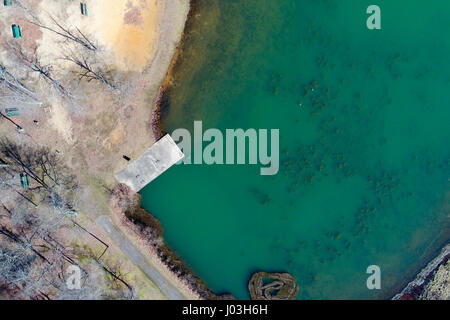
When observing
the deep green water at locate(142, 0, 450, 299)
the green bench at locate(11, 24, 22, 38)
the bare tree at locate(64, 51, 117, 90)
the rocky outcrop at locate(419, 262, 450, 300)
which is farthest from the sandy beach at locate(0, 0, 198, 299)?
the rocky outcrop at locate(419, 262, 450, 300)

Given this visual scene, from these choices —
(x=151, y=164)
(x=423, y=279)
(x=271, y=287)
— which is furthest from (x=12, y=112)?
(x=423, y=279)

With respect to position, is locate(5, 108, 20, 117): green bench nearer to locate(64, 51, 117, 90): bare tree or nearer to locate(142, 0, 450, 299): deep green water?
locate(64, 51, 117, 90): bare tree

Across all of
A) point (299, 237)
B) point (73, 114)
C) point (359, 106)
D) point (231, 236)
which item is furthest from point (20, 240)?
point (359, 106)

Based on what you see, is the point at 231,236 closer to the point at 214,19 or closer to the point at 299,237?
the point at 299,237

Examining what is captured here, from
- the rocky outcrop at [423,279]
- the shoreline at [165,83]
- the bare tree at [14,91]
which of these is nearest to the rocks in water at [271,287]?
the rocky outcrop at [423,279]

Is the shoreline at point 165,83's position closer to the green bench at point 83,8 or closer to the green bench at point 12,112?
the green bench at point 83,8

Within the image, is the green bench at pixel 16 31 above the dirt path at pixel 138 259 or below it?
above
